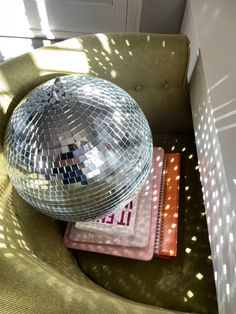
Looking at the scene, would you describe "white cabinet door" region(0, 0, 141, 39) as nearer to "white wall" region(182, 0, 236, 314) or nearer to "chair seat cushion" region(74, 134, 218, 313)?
"white wall" region(182, 0, 236, 314)

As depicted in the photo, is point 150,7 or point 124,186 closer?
point 124,186

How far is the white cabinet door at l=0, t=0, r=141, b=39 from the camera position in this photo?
39.9 inches

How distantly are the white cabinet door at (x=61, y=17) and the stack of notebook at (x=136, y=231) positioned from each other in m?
0.57

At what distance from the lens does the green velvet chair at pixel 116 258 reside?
2.21 ft

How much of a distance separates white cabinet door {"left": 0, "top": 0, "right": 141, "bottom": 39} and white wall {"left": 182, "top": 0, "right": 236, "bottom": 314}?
0.25 meters

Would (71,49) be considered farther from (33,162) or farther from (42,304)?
(42,304)

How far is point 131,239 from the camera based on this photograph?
2.51 ft

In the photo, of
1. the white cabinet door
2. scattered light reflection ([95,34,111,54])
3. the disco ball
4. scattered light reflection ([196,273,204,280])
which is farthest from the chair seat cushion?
the white cabinet door

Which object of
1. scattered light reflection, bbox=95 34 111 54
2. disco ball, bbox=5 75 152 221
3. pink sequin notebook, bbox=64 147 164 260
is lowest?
pink sequin notebook, bbox=64 147 164 260

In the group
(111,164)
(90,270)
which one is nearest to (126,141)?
(111,164)

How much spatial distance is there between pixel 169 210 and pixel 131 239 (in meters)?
0.14

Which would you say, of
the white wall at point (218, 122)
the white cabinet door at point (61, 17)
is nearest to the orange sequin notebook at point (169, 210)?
the white wall at point (218, 122)

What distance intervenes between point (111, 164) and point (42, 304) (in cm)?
24

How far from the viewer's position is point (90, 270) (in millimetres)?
792
